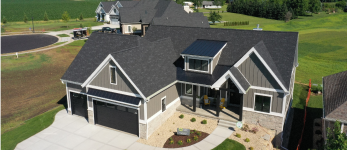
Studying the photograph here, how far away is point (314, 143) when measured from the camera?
886 inches

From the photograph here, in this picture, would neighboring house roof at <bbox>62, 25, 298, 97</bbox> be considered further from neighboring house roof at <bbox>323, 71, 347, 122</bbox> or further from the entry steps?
the entry steps

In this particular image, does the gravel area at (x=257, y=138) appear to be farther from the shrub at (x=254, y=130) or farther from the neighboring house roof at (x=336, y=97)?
the neighboring house roof at (x=336, y=97)

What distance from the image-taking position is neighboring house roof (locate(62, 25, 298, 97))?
21.6m

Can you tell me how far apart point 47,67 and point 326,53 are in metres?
51.1

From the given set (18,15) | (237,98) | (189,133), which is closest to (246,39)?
(237,98)

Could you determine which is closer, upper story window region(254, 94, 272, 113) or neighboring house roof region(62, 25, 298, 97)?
neighboring house roof region(62, 25, 298, 97)

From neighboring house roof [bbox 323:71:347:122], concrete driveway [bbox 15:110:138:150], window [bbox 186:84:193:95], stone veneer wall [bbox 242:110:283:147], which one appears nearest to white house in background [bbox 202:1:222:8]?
window [bbox 186:84:193:95]

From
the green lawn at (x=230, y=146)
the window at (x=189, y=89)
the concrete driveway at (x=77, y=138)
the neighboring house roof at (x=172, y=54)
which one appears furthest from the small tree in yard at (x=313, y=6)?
the concrete driveway at (x=77, y=138)

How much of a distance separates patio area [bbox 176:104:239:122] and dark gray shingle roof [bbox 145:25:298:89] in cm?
411

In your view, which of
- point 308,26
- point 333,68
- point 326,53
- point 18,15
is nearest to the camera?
point 333,68

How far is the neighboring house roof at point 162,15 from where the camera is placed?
164 ft

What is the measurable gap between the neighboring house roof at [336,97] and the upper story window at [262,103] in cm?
402

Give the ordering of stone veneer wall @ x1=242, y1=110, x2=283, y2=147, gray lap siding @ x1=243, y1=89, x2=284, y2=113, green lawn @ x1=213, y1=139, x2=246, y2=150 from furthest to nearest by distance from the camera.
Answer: stone veneer wall @ x1=242, y1=110, x2=283, y2=147 < gray lap siding @ x1=243, y1=89, x2=284, y2=113 < green lawn @ x1=213, y1=139, x2=246, y2=150

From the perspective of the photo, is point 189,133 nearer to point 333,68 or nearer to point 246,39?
point 246,39
